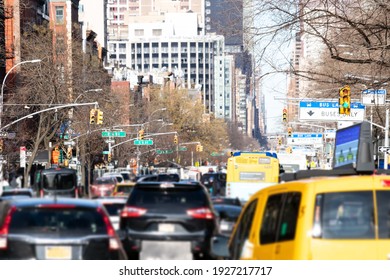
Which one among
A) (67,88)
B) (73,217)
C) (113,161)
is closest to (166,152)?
(113,161)

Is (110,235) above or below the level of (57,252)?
above

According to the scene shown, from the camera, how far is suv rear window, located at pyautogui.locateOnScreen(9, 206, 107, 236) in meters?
13.0

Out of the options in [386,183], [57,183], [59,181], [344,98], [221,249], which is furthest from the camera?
[344,98]

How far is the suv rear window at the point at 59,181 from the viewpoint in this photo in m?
22.7

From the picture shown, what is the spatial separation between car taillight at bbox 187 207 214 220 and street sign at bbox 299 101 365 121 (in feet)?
142

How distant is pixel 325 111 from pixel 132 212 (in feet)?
149

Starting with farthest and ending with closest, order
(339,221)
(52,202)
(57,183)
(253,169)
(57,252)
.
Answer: (253,169)
(57,183)
(52,202)
(57,252)
(339,221)


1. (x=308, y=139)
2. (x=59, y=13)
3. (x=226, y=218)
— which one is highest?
(x=59, y=13)

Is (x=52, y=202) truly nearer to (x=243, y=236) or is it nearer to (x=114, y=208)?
(x=243, y=236)

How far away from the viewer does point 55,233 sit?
509 inches

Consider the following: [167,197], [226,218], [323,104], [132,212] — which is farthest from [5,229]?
[323,104]

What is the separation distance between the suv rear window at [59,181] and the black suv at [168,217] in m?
4.63

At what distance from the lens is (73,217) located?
516 inches
